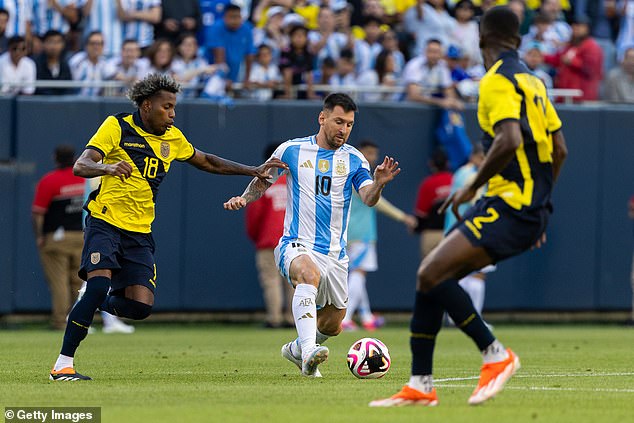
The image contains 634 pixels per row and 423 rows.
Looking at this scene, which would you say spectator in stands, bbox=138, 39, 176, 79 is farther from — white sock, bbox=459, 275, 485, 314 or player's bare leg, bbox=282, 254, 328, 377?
player's bare leg, bbox=282, 254, 328, 377

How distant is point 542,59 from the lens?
21.7 metres

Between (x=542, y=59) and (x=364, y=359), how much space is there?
41.1 ft

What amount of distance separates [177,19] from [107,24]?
1340 mm

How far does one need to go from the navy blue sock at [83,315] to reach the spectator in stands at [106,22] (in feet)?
35.3

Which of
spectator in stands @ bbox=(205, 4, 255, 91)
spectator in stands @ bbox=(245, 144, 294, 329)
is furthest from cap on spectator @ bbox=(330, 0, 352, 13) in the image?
spectator in stands @ bbox=(245, 144, 294, 329)

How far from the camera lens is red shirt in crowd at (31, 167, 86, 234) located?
18141mm

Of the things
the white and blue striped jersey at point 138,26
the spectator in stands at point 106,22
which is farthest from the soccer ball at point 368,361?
the white and blue striped jersey at point 138,26

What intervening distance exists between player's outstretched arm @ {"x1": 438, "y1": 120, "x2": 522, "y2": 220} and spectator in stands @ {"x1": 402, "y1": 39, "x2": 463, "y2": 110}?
1318cm

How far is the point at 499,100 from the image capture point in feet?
25.4

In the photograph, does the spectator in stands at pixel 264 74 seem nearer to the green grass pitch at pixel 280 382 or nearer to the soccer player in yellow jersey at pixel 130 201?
the green grass pitch at pixel 280 382

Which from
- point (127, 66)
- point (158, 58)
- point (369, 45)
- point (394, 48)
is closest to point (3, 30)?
point (127, 66)

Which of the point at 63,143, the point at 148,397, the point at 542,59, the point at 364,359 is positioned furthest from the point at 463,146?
the point at 148,397

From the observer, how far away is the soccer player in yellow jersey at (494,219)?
25.3 ft

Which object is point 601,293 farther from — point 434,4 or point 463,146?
point 434,4
